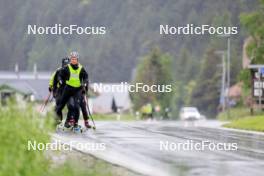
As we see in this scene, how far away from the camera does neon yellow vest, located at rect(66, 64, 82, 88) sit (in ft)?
72.9

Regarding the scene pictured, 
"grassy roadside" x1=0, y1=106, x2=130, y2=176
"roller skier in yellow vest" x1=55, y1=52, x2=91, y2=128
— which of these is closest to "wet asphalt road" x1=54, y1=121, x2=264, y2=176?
"grassy roadside" x1=0, y1=106, x2=130, y2=176

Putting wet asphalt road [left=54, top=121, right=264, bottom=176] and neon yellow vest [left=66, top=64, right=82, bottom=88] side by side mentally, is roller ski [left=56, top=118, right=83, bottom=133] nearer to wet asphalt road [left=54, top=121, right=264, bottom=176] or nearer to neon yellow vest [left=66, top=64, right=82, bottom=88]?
neon yellow vest [left=66, top=64, right=82, bottom=88]

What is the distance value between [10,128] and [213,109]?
407 ft

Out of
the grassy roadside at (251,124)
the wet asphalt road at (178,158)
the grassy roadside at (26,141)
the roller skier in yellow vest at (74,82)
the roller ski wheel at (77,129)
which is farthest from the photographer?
the grassy roadside at (251,124)

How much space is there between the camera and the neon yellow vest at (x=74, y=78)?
22.2 m

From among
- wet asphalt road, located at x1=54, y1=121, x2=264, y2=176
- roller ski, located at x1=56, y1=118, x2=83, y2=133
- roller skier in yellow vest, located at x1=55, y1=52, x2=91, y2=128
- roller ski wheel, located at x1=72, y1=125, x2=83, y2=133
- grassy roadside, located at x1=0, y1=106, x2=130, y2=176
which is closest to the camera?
grassy roadside, located at x1=0, y1=106, x2=130, y2=176

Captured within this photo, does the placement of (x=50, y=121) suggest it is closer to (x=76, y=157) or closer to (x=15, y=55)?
(x=76, y=157)

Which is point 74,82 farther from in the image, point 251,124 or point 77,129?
point 251,124

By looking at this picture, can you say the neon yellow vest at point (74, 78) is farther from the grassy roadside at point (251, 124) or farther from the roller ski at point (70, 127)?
the grassy roadside at point (251, 124)

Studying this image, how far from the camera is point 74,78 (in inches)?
891

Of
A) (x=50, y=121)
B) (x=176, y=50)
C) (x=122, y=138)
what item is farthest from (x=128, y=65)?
(x=50, y=121)

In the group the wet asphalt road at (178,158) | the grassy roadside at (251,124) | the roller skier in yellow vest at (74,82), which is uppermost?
the roller skier in yellow vest at (74,82)

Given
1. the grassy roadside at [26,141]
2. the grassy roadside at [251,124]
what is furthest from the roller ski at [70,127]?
the grassy roadside at [26,141]

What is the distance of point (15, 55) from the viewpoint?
7392 inches
